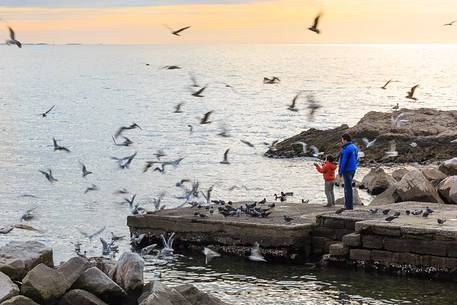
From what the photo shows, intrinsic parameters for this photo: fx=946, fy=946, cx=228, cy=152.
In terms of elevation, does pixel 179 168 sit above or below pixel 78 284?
below

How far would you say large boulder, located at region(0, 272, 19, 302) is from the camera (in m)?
17.3

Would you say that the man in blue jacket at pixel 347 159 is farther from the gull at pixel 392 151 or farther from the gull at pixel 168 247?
the gull at pixel 392 151

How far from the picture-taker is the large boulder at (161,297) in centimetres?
1689

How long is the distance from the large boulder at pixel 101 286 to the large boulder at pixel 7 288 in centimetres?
125

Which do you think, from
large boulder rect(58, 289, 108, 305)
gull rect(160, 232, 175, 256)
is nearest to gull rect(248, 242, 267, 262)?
gull rect(160, 232, 175, 256)

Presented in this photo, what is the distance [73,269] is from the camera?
18.5 meters

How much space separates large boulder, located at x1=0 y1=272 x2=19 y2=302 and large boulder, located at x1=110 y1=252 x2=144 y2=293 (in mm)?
2247

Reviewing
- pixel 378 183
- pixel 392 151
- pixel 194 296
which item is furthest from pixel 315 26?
pixel 392 151

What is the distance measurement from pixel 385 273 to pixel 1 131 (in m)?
60.9

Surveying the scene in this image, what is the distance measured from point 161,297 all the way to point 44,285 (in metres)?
2.42

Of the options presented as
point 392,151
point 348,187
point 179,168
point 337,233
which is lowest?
point 179,168

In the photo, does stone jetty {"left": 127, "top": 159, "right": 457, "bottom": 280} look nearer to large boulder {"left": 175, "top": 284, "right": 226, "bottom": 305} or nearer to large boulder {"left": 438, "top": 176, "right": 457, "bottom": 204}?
large boulder {"left": 438, "top": 176, "right": 457, "bottom": 204}

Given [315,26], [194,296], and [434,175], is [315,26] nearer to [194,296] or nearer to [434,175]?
[194,296]

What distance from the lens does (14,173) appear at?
4984cm
